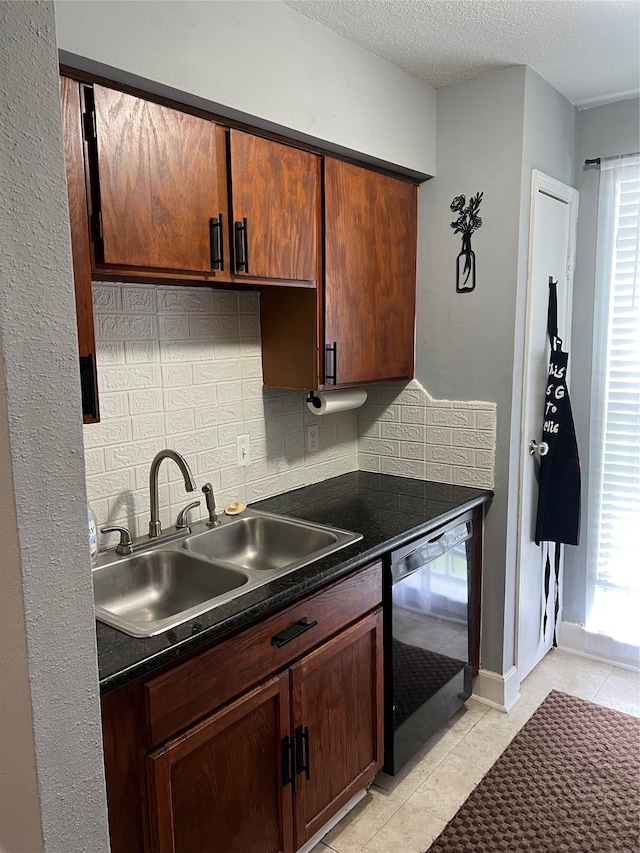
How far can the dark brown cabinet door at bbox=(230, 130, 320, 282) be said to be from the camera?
1.84m

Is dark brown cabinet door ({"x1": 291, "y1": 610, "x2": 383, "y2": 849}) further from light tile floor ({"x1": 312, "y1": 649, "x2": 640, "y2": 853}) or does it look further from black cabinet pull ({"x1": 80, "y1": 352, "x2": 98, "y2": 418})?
black cabinet pull ({"x1": 80, "y1": 352, "x2": 98, "y2": 418})

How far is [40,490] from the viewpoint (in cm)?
88

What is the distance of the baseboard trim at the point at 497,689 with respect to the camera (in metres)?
2.61

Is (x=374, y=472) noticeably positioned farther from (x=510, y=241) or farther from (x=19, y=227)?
(x=19, y=227)

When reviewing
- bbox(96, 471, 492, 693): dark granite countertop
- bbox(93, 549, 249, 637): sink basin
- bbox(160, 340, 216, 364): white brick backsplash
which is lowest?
bbox(93, 549, 249, 637): sink basin

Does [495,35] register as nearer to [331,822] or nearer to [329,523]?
[329,523]

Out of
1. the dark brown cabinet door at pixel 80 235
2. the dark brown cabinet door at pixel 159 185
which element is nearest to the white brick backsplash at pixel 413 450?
the dark brown cabinet door at pixel 159 185

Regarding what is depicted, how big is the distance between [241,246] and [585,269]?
5.74 ft

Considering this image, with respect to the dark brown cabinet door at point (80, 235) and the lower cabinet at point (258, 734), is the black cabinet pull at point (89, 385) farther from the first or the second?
the lower cabinet at point (258, 734)

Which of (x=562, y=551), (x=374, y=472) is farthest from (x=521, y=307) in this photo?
(x=562, y=551)

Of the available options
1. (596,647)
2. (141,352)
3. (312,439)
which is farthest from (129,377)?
(596,647)

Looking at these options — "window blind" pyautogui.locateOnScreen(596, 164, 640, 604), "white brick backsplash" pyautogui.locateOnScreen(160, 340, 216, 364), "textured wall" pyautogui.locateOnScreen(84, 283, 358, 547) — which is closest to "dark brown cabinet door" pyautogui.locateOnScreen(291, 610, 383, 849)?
"textured wall" pyautogui.locateOnScreen(84, 283, 358, 547)

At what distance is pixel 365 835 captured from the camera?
6.51 ft

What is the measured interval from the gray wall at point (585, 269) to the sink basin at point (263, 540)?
1.51 metres
